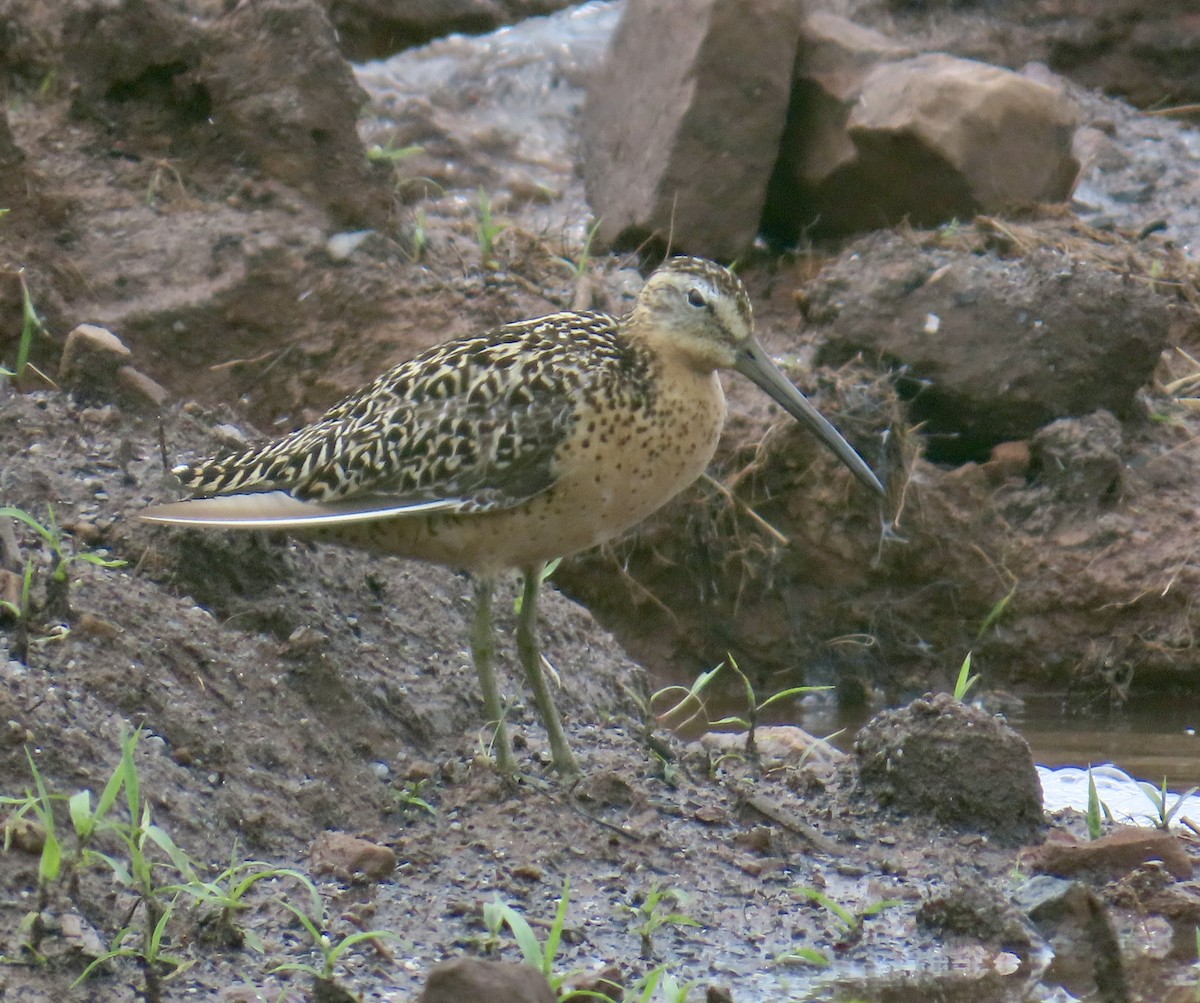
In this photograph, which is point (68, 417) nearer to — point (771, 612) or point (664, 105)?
point (771, 612)

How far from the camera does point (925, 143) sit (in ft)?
29.2

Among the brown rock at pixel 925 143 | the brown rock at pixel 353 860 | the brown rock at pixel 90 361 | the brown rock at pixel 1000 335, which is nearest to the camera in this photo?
the brown rock at pixel 353 860

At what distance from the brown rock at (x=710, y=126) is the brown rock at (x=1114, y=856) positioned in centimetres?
486

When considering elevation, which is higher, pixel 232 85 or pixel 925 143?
pixel 232 85

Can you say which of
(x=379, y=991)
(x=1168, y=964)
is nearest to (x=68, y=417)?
(x=379, y=991)

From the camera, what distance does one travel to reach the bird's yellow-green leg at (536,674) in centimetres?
512

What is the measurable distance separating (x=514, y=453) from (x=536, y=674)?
73cm

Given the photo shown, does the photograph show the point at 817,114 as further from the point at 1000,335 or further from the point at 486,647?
the point at 486,647

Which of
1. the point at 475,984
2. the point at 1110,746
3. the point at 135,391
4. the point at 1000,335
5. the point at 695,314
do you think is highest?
the point at 695,314

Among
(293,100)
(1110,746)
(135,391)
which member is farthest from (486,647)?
(293,100)

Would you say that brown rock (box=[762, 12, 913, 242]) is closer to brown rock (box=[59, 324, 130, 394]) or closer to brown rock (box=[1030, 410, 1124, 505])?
brown rock (box=[1030, 410, 1124, 505])

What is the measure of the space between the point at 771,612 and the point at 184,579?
3.85 meters

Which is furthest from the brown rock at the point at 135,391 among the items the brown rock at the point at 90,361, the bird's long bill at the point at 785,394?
the bird's long bill at the point at 785,394

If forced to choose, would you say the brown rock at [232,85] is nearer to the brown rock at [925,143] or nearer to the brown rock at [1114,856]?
the brown rock at [925,143]
